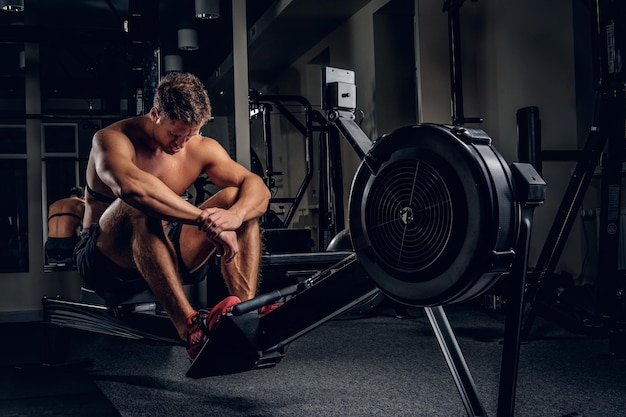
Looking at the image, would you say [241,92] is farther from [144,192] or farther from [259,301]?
[259,301]

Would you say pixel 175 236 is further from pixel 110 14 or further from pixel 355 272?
pixel 110 14

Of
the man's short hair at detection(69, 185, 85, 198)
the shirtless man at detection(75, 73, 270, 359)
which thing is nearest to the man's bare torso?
the shirtless man at detection(75, 73, 270, 359)

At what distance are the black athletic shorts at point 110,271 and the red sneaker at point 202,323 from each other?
0.37 meters

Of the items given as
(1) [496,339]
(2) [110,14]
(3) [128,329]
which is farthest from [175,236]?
(2) [110,14]

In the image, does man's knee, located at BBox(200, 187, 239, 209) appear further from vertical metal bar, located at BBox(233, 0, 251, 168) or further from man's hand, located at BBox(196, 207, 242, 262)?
vertical metal bar, located at BBox(233, 0, 251, 168)

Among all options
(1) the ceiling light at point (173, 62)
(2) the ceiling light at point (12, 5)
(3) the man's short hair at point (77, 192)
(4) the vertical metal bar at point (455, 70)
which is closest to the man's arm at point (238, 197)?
(4) the vertical metal bar at point (455, 70)

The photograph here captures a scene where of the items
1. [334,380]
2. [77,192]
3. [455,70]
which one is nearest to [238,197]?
[334,380]

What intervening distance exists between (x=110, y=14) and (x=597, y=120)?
523 cm

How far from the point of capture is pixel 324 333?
3498mm

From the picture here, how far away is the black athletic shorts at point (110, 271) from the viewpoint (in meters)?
2.31

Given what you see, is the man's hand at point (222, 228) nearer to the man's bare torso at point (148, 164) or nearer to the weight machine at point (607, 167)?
the man's bare torso at point (148, 164)

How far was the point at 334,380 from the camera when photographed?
7.96 feet

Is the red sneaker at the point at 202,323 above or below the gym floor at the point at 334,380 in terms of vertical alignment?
above

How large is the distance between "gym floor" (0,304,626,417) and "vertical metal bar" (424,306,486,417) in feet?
1.13
